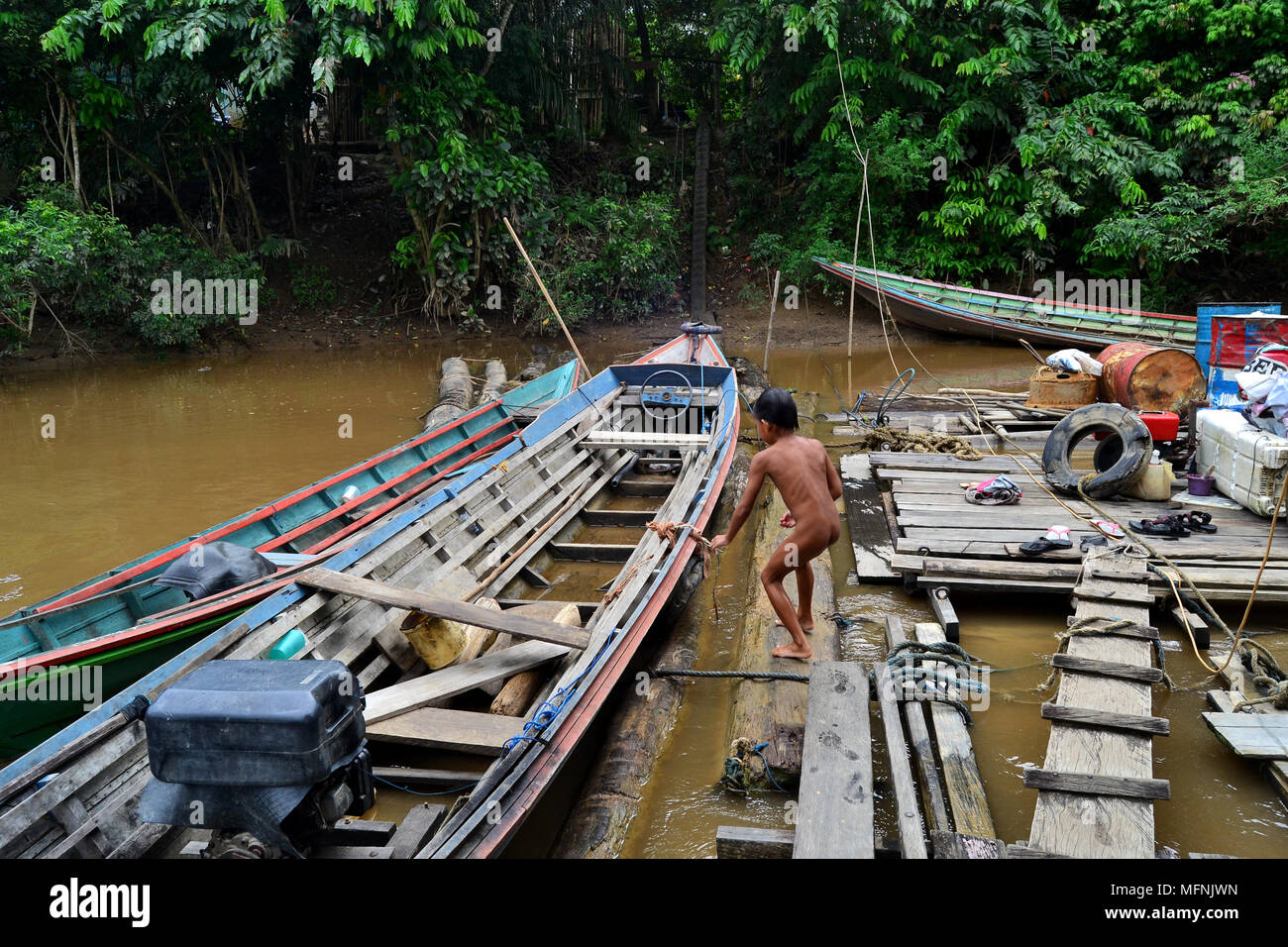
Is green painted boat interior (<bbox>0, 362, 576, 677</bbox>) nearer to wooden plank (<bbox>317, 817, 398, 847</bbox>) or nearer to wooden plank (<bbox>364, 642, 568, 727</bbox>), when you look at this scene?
wooden plank (<bbox>364, 642, 568, 727</bbox>)

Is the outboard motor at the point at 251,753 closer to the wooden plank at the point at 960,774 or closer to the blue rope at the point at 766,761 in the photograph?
the blue rope at the point at 766,761

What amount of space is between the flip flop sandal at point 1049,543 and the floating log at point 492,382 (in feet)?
21.7

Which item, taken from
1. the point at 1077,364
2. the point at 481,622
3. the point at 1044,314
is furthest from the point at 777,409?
the point at 1044,314

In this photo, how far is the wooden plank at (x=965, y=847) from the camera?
2.78 m

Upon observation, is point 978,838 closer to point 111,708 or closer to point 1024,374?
point 111,708

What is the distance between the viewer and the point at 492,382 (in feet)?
36.9

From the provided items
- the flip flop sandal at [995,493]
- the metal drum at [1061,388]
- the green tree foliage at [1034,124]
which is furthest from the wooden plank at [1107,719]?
the green tree foliage at [1034,124]

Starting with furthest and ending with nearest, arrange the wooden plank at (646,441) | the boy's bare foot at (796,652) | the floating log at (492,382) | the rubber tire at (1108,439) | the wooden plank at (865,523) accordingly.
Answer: the floating log at (492,382), the wooden plank at (646,441), the rubber tire at (1108,439), the wooden plank at (865,523), the boy's bare foot at (796,652)

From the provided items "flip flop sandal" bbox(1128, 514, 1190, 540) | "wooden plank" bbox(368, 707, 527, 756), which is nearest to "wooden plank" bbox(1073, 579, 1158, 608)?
"flip flop sandal" bbox(1128, 514, 1190, 540)

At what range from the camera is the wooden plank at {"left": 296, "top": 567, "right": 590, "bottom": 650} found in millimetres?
3887

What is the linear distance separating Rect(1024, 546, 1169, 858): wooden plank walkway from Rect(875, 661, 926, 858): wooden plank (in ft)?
1.30

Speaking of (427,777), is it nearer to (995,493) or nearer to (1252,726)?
(1252,726)

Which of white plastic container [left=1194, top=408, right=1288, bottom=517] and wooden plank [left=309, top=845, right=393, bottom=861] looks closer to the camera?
wooden plank [left=309, top=845, right=393, bottom=861]

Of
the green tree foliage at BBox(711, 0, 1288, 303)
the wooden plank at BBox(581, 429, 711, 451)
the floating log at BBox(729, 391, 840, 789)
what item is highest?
the green tree foliage at BBox(711, 0, 1288, 303)
